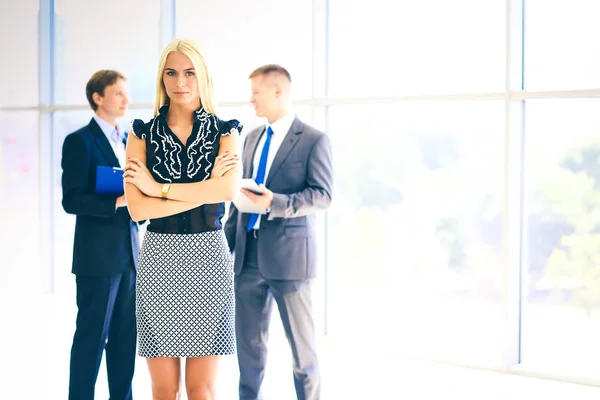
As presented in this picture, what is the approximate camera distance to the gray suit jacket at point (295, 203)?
374cm

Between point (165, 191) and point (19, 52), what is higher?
point (19, 52)

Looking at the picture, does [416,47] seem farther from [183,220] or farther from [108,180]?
[183,220]

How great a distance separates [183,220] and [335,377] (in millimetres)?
2520

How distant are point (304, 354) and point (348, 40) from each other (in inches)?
112

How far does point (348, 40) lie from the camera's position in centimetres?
582

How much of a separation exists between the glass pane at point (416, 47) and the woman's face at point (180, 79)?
297 centimetres

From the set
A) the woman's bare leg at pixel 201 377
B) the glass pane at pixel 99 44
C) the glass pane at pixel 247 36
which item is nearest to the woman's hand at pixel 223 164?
the woman's bare leg at pixel 201 377

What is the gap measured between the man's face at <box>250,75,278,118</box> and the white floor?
1681 mm

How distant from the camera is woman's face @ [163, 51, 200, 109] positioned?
8.79 ft

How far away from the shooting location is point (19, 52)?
26.5 feet

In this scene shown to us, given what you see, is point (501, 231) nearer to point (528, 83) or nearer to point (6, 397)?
point (528, 83)

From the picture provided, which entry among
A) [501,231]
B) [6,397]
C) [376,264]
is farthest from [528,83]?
[6,397]

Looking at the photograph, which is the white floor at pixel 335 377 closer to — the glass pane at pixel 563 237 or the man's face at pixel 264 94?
the glass pane at pixel 563 237

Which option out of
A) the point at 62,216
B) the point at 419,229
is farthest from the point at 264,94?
the point at 62,216
